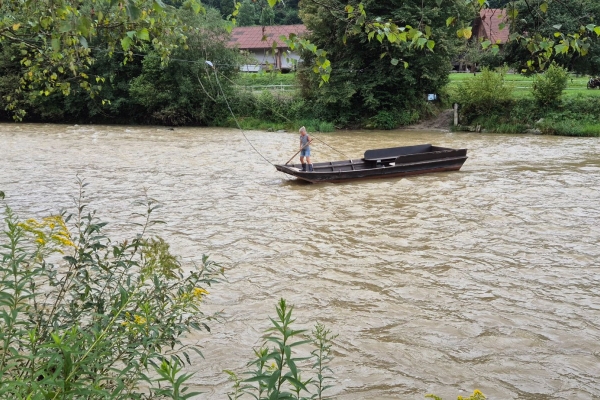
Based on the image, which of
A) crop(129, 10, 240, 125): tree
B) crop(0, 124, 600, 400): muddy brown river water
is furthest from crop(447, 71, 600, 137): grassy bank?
crop(129, 10, 240, 125): tree

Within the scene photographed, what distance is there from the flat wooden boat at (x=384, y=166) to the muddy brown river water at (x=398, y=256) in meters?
0.29

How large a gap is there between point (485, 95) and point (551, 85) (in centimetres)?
299

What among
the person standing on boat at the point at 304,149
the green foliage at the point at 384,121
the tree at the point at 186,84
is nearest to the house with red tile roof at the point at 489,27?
the green foliage at the point at 384,121

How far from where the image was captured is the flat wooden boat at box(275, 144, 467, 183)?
16188 millimetres

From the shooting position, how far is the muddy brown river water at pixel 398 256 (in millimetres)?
6160

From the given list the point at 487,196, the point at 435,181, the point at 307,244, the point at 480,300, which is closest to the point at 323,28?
the point at 435,181

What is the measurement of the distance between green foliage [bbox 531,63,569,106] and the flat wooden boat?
11.9m

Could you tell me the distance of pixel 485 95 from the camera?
95.9ft

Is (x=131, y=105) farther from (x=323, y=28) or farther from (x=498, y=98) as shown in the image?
(x=498, y=98)

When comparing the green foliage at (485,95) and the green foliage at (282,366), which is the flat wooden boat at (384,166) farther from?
the green foliage at (485,95)

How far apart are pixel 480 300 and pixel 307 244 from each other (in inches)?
141

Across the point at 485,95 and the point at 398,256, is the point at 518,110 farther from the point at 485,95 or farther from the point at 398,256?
→ the point at 398,256

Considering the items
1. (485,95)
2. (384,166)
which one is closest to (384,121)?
(485,95)

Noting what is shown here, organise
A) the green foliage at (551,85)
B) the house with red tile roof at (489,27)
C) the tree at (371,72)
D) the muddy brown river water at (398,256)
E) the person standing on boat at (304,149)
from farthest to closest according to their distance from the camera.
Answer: the tree at (371,72)
the green foliage at (551,85)
the person standing on boat at (304,149)
the muddy brown river water at (398,256)
the house with red tile roof at (489,27)
